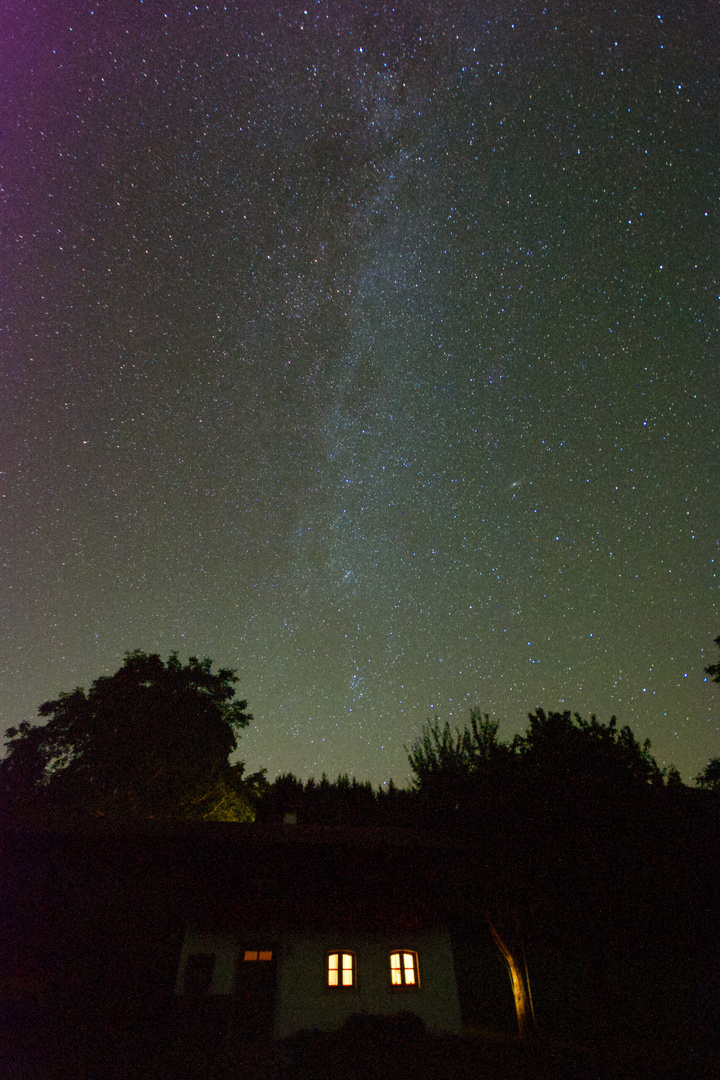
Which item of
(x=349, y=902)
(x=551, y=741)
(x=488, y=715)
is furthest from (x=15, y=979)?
(x=488, y=715)

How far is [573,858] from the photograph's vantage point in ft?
36.2

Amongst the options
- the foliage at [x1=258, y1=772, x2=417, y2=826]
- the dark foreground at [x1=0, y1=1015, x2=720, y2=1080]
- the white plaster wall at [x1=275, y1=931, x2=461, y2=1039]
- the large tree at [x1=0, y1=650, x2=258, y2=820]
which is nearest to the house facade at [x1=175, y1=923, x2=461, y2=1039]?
the white plaster wall at [x1=275, y1=931, x2=461, y2=1039]

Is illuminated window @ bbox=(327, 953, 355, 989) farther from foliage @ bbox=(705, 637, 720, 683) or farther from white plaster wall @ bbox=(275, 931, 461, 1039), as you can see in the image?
foliage @ bbox=(705, 637, 720, 683)

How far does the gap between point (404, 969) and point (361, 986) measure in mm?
1091

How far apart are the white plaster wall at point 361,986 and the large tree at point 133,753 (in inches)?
582

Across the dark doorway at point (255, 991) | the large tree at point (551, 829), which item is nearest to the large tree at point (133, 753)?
the dark doorway at point (255, 991)

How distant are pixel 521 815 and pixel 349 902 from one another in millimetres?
4550

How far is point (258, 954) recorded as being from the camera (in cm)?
1216

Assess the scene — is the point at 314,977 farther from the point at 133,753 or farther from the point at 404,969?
the point at 133,753

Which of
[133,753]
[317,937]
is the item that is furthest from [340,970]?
[133,753]

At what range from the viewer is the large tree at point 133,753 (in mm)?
24609

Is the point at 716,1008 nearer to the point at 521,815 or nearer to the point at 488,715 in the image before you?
the point at 521,815

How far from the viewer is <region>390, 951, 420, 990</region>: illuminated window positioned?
39.5 ft

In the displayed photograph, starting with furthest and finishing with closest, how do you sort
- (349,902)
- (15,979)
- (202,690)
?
(202,690)
(349,902)
(15,979)
